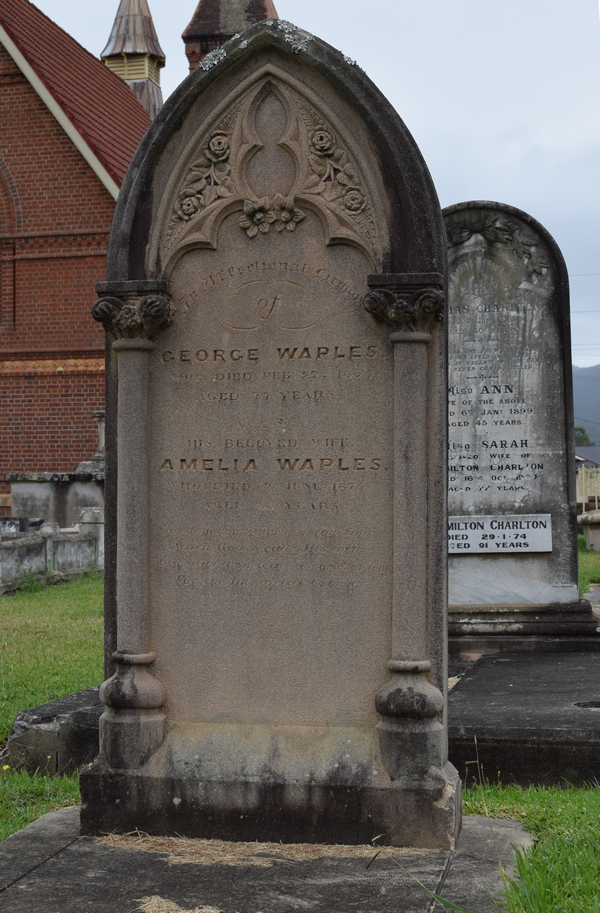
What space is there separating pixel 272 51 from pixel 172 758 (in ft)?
9.31

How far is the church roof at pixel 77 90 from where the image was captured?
20672 mm

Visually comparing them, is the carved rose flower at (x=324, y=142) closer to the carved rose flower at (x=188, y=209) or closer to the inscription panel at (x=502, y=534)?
the carved rose flower at (x=188, y=209)

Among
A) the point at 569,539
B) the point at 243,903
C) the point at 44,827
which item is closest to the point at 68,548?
the point at 569,539

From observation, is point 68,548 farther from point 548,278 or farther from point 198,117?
point 198,117

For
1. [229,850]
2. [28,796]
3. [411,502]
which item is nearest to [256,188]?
[411,502]

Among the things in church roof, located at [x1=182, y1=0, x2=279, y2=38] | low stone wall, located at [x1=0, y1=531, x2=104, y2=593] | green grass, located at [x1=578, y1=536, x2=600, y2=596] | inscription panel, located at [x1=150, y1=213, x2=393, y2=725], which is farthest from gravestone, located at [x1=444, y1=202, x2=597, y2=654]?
church roof, located at [x1=182, y1=0, x2=279, y2=38]

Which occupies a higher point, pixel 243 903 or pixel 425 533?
pixel 425 533

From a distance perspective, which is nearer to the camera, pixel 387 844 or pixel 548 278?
pixel 387 844

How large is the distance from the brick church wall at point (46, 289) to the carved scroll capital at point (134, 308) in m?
16.3

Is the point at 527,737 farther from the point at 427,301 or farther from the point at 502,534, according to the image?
the point at 502,534

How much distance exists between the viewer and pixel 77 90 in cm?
2314

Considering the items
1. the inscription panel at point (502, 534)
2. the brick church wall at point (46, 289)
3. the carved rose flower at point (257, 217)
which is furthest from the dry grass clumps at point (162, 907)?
the brick church wall at point (46, 289)

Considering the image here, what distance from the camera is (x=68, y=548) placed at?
15312 millimetres

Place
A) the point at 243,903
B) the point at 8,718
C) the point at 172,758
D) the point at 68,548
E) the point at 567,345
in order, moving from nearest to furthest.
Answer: the point at 243,903 → the point at 172,758 → the point at 8,718 → the point at 567,345 → the point at 68,548
